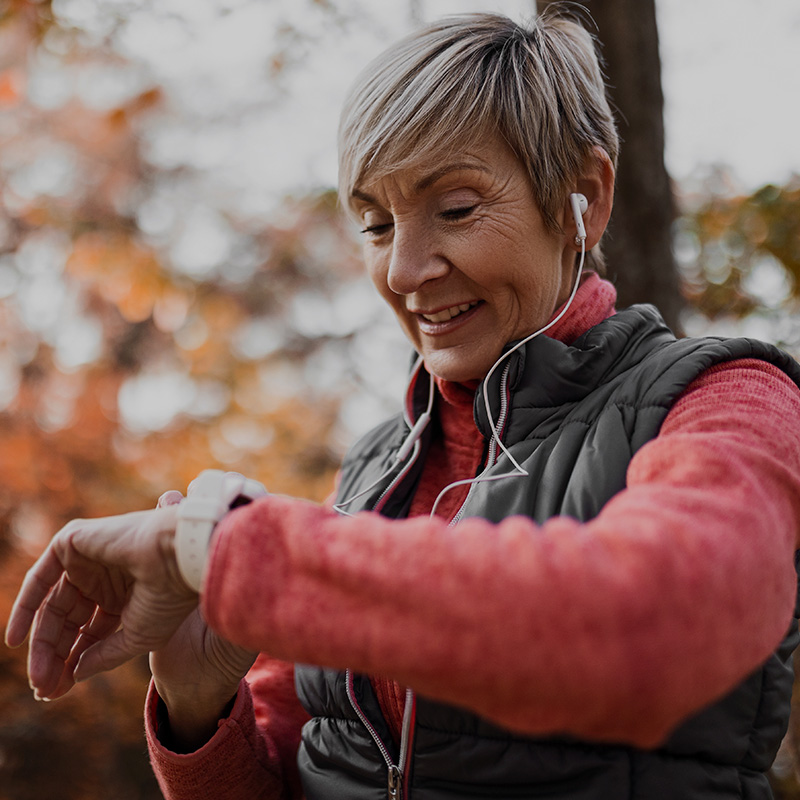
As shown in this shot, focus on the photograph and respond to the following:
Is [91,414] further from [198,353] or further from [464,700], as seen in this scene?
[464,700]

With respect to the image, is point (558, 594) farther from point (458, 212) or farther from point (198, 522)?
point (458, 212)

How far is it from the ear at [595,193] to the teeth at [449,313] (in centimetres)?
27

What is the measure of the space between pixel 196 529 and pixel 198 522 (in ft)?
0.04

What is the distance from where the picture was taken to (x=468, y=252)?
Answer: 1.65 m

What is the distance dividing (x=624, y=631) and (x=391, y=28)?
153 inches

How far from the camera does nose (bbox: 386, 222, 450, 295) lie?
1.68 metres

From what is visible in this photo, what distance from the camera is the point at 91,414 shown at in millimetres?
6590

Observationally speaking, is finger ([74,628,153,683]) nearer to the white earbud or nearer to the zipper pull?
the zipper pull

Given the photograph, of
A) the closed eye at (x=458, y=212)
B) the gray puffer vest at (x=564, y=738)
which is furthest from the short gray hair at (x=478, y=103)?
the gray puffer vest at (x=564, y=738)

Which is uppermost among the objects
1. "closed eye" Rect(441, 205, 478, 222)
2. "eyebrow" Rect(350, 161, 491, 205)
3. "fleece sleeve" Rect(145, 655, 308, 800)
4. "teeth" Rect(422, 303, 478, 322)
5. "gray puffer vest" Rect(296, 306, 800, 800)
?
"eyebrow" Rect(350, 161, 491, 205)

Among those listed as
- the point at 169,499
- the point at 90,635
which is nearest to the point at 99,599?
the point at 90,635

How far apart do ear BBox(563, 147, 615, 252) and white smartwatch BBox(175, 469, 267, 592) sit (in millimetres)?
957

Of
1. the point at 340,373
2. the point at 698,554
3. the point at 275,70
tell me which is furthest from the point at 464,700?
the point at 340,373

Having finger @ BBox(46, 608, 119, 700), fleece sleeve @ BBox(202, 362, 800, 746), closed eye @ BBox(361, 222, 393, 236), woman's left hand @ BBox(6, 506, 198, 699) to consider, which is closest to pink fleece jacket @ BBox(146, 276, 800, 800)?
fleece sleeve @ BBox(202, 362, 800, 746)
